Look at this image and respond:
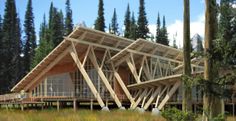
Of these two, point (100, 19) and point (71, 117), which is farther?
point (100, 19)

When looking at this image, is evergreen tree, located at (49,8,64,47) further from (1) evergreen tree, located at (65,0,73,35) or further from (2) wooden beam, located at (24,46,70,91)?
(2) wooden beam, located at (24,46,70,91)

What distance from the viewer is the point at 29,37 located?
284 ft

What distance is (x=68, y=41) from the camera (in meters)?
37.9

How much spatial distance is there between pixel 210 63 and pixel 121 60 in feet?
92.5

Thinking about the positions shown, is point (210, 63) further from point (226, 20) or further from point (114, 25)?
point (114, 25)

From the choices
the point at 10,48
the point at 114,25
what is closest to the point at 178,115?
the point at 10,48

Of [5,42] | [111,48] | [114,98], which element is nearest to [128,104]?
[114,98]

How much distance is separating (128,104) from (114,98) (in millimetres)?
3096

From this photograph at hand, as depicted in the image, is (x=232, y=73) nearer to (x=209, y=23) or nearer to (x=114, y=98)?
(x=209, y=23)

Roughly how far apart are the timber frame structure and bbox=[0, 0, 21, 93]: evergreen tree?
1176 inches

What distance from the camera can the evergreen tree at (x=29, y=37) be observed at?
81988 mm

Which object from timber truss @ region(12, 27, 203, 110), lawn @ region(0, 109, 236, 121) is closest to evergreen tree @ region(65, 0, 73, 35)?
timber truss @ region(12, 27, 203, 110)

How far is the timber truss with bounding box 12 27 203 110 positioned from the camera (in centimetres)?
3672

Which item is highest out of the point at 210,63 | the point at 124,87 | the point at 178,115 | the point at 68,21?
the point at 68,21
